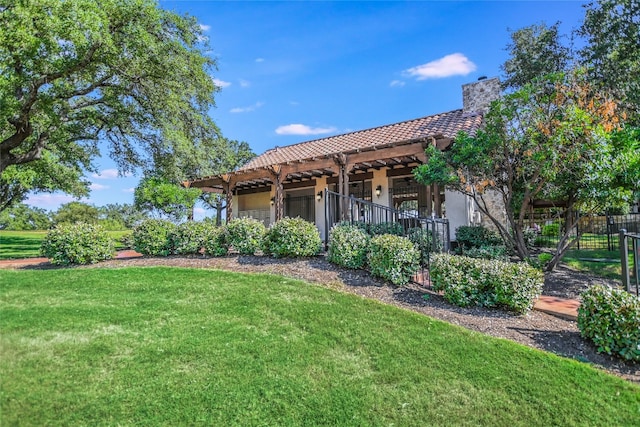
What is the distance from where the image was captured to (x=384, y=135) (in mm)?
12617

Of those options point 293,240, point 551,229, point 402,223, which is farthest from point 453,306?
point 551,229

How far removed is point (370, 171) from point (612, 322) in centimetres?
949

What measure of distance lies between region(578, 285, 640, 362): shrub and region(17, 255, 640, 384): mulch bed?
11 centimetres

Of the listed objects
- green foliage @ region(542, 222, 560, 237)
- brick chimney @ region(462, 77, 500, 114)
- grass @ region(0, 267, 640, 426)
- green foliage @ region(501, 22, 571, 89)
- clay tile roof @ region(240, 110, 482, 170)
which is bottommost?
grass @ region(0, 267, 640, 426)

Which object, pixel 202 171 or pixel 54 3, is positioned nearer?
pixel 54 3

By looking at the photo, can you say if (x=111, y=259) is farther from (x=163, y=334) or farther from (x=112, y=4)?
(x=112, y=4)

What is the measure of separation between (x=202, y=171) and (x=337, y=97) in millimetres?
5539

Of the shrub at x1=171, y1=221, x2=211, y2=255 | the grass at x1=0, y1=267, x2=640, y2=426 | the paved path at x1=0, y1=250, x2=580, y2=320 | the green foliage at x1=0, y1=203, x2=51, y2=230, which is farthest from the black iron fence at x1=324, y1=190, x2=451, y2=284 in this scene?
the green foliage at x1=0, y1=203, x2=51, y2=230

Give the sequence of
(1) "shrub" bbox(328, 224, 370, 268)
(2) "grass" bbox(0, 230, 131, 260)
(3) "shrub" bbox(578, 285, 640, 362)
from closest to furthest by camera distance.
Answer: (3) "shrub" bbox(578, 285, 640, 362), (1) "shrub" bbox(328, 224, 370, 268), (2) "grass" bbox(0, 230, 131, 260)

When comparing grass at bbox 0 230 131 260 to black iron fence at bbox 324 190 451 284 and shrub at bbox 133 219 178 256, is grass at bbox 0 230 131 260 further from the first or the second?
black iron fence at bbox 324 190 451 284

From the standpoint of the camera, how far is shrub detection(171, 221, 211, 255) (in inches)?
324

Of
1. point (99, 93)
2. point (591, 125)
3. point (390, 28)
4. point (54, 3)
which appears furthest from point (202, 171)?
point (591, 125)

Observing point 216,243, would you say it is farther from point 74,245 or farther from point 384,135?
point 384,135

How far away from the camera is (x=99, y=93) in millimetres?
13469
